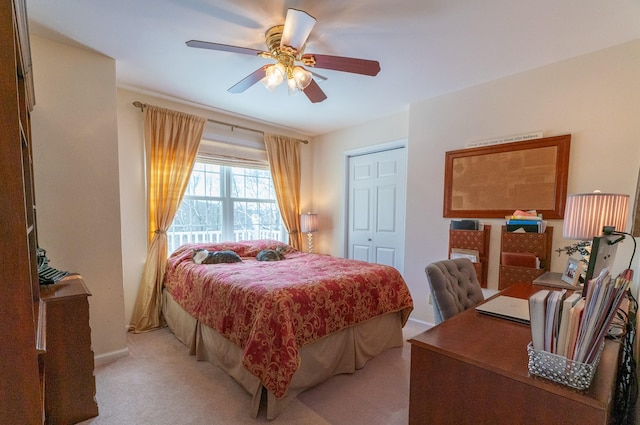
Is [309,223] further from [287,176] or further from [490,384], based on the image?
[490,384]

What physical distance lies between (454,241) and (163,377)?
115 inches

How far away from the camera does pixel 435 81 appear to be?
8.89 feet

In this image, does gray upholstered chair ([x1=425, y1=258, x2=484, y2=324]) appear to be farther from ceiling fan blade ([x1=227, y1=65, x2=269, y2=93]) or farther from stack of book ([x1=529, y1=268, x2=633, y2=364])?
ceiling fan blade ([x1=227, y1=65, x2=269, y2=93])

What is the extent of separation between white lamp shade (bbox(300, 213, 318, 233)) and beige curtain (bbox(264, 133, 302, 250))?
149mm

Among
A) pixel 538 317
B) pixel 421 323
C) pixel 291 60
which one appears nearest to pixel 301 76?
pixel 291 60

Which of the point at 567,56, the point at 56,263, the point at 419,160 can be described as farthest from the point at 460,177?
the point at 56,263

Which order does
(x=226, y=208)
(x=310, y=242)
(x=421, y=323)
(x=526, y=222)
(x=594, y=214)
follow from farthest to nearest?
1. (x=310, y=242)
2. (x=226, y=208)
3. (x=421, y=323)
4. (x=526, y=222)
5. (x=594, y=214)

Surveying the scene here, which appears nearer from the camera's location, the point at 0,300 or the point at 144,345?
the point at 0,300

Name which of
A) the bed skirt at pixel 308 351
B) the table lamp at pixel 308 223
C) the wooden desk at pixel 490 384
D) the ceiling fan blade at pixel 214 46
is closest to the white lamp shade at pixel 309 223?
the table lamp at pixel 308 223

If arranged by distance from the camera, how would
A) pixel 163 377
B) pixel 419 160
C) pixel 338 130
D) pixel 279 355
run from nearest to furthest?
pixel 279 355
pixel 163 377
pixel 419 160
pixel 338 130

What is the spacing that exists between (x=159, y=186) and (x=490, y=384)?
336cm

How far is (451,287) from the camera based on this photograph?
5.51ft

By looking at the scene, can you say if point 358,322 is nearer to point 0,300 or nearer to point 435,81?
point 0,300

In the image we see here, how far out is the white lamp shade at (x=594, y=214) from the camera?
1.66 metres
